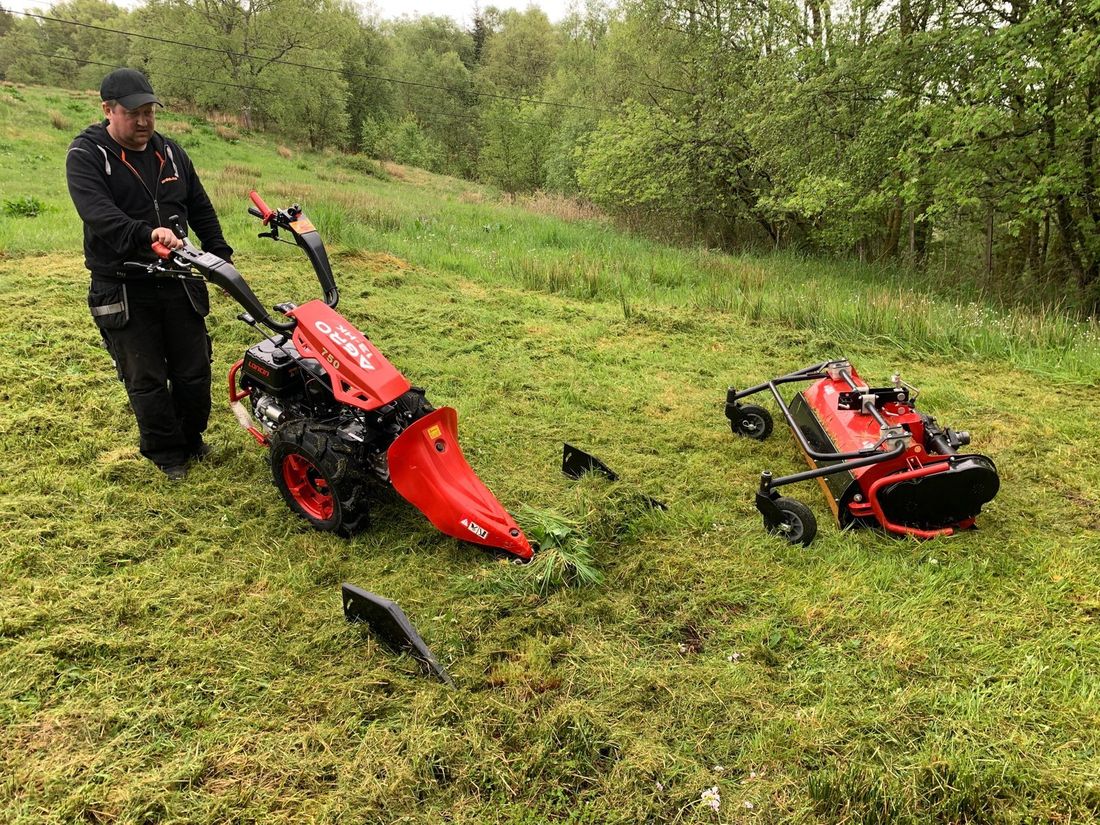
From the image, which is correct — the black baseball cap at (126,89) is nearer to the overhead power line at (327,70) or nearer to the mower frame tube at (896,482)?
the mower frame tube at (896,482)

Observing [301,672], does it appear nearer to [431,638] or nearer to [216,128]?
[431,638]

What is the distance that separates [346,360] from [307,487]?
0.92 m

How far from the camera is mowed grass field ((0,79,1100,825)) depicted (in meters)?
1.95

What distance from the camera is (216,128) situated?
87.1 ft

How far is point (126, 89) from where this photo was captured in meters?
2.92

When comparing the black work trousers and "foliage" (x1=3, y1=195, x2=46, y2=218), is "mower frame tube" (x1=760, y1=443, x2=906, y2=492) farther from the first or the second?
"foliage" (x1=3, y1=195, x2=46, y2=218)

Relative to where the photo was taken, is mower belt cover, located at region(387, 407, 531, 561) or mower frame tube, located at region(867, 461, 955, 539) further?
mower frame tube, located at region(867, 461, 955, 539)

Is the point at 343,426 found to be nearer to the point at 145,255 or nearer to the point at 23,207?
the point at 145,255

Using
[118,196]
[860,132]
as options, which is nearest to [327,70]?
[860,132]

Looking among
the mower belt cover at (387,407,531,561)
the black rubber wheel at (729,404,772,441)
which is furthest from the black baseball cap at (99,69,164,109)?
the black rubber wheel at (729,404,772,441)

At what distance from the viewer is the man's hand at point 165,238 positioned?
2.92 metres

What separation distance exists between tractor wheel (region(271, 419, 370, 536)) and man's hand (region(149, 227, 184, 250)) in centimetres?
104

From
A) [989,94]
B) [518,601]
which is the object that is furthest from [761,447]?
[989,94]

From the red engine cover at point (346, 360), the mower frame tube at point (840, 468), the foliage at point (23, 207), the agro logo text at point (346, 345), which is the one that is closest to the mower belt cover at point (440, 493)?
the red engine cover at point (346, 360)
